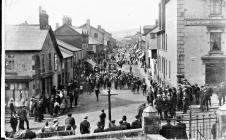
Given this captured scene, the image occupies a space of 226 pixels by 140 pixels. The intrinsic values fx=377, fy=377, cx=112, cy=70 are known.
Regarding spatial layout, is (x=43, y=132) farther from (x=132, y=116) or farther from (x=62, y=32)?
(x=62, y=32)

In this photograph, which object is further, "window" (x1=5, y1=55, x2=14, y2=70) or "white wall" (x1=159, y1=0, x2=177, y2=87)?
"white wall" (x1=159, y1=0, x2=177, y2=87)

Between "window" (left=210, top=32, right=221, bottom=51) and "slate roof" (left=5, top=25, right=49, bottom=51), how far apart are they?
11.9m

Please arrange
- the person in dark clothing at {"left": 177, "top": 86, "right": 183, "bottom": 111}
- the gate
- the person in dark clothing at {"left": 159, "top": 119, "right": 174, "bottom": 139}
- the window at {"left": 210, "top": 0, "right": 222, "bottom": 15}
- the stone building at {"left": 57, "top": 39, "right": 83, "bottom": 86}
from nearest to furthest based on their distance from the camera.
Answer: the person in dark clothing at {"left": 159, "top": 119, "right": 174, "bottom": 139}
the gate
the person in dark clothing at {"left": 177, "top": 86, "right": 183, "bottom": 111}
the window at {"left": 210, "top": 0, "right": 222, "bottom": 15}
the stone building at {"left": 57, "top": 39, "right": 83, "bottom": 86}

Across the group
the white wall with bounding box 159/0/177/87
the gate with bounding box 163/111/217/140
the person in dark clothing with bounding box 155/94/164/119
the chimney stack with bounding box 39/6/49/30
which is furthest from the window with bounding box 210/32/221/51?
the chimney stack with bounding box 39/6/49/30

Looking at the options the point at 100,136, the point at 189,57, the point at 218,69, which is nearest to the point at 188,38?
the point at 189,57

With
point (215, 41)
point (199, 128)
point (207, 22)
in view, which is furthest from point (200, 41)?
point (199, 128)

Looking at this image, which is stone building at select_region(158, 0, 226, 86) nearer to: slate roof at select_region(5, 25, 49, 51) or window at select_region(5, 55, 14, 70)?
slate roof at select_region(5, 25, 49, 51)

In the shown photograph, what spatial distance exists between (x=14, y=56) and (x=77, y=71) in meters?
20.8

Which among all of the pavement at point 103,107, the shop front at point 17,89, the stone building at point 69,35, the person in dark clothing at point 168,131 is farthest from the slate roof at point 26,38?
the stone building at point 69,35

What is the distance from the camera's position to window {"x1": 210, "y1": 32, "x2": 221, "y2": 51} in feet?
86.7

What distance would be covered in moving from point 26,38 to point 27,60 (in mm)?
1508

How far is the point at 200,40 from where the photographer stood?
2680 cm

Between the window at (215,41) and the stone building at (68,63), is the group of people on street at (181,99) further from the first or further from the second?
the stone building at (68,63)

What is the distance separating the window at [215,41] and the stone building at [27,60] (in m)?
11.9
